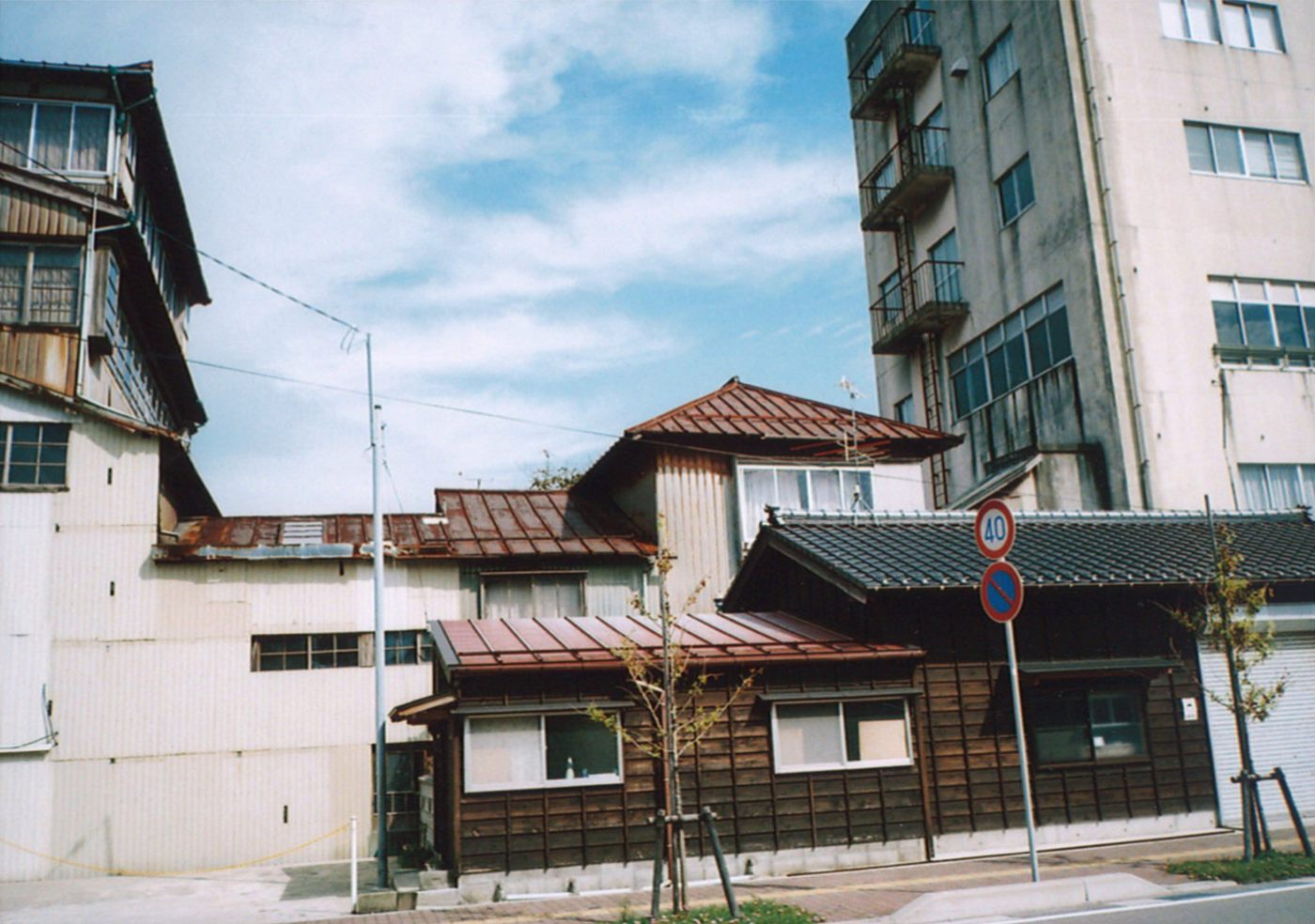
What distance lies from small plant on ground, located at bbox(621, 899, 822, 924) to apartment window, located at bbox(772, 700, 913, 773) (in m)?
3.65

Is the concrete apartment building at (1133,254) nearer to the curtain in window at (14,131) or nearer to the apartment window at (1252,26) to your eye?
the apartment window at (1252,26)

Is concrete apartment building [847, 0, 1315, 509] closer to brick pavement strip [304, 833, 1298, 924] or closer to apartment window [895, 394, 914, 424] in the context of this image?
apartment window [895, 394, 914, 424]

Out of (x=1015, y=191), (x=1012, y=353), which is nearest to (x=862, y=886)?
(x=1012, y=353)

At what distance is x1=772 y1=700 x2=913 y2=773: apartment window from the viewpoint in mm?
14156

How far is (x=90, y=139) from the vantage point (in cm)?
2402

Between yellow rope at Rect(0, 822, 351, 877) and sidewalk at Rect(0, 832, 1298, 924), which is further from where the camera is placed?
yellow rope at Rect(0, 822, 351, 877)

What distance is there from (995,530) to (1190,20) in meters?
22.2

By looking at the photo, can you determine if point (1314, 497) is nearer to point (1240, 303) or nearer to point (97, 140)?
point (1240, 303)

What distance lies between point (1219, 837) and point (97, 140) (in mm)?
26787

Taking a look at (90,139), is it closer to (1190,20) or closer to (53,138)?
(53,138)

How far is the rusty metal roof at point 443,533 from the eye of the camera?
20953 millimetres

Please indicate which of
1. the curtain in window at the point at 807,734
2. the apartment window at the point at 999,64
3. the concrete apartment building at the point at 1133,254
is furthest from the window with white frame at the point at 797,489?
the apartment window at the point at 999,64

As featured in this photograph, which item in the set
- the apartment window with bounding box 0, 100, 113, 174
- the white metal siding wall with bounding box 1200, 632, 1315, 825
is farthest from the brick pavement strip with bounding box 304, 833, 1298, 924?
the apartment window with bounding box 0, 100, 113, 174

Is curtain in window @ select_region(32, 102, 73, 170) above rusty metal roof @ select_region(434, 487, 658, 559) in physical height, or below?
above
